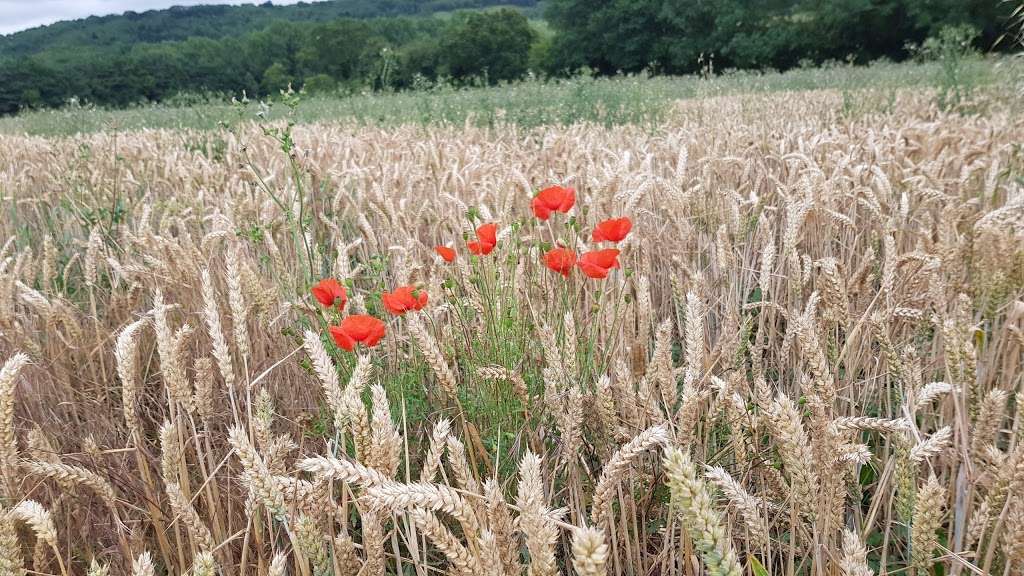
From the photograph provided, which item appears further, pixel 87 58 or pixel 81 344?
pixel 87 58

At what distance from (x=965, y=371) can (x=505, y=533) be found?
2.75 ft

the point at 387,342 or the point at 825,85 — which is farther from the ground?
the point at 825,85

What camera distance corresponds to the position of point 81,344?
6.16ft

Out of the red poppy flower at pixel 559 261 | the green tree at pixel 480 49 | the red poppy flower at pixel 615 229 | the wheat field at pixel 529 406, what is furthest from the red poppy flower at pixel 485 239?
the green tree at pixel 480 49

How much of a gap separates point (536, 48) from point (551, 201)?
140 feet

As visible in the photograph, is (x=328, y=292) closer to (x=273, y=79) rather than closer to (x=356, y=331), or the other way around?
(x=356, y=331)

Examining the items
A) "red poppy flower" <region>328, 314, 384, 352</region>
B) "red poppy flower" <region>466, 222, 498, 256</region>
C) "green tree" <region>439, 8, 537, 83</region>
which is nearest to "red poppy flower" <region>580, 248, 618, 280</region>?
"red poppy flower" <region>466, 222, 498, 256</region>

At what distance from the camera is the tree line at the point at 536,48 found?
94.4ft

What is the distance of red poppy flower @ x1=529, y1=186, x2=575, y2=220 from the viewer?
5.07 ft

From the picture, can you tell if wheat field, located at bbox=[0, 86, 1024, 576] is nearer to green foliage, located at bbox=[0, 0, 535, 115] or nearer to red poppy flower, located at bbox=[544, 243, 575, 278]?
red poppy flower, located at bbox=[544, 243, 575, 278]

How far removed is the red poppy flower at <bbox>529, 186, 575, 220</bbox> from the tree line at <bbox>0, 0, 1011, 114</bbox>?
20.6 m

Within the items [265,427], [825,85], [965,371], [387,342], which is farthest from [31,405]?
[825,85]

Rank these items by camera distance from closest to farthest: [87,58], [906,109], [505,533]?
[505,533], [906,109], [87,58]

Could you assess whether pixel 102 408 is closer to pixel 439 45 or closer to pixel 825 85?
pixel 825 85
